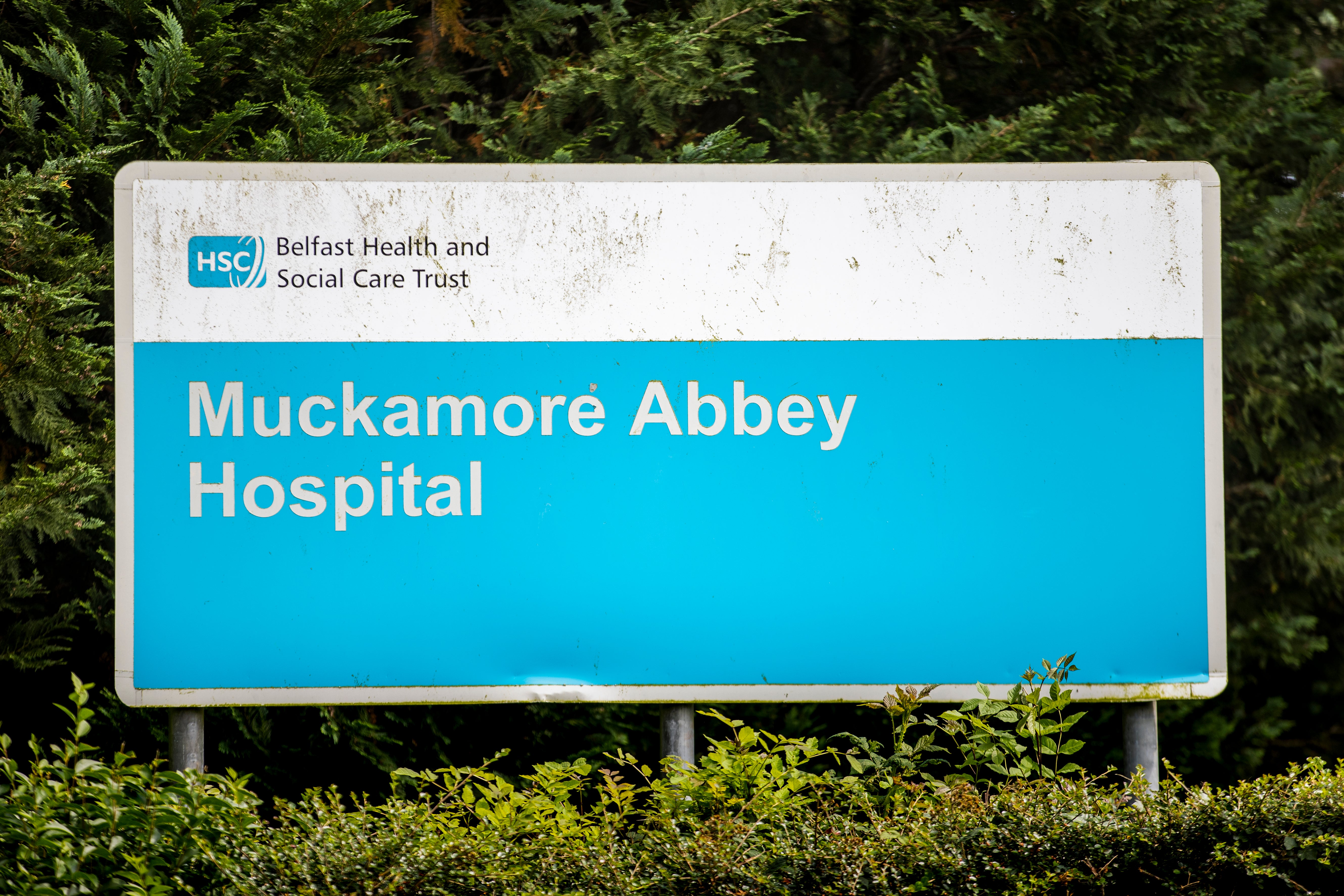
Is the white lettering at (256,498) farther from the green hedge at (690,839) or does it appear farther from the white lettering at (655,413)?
the white lettering at (655,413)

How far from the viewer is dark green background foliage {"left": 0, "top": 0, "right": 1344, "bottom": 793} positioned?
12.4 ft

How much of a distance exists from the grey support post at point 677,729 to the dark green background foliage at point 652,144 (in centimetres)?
34

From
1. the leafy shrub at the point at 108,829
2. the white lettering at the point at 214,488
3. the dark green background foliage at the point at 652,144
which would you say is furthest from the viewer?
the dark green background foliage at the point at 652,144

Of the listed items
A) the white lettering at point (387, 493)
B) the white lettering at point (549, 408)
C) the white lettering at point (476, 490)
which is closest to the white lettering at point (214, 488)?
the white lettering at point (387, 493)

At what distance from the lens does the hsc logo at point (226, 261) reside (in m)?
3.08

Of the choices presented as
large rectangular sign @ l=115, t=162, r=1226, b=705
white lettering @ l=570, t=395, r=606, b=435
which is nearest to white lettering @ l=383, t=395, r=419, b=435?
large rectangular sign @ l=115, t=162, r=1226, b=705

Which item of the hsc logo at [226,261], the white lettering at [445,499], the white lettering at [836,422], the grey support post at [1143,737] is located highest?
the hsc logo at [226,261]

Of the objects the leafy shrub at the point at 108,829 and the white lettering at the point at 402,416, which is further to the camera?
the white lettering at the point at 402,416

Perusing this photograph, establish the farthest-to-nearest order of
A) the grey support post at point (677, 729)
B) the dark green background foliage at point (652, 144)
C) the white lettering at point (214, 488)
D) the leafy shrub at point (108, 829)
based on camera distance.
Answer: the dark green background foliage at point (652, 144), the grey support post at point (677, 729), the white lettering at point (214, 488), the leafy shrub at point (108, 829)

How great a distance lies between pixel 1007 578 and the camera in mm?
3168

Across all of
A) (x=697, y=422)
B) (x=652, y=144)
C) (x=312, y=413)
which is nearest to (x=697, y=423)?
(x=697, y=422)

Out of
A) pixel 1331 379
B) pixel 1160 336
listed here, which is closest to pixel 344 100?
pixel 1160 336

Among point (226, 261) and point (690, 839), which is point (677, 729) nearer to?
point (690, 839)

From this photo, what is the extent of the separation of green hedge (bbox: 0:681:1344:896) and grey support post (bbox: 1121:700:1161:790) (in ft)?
1.18
